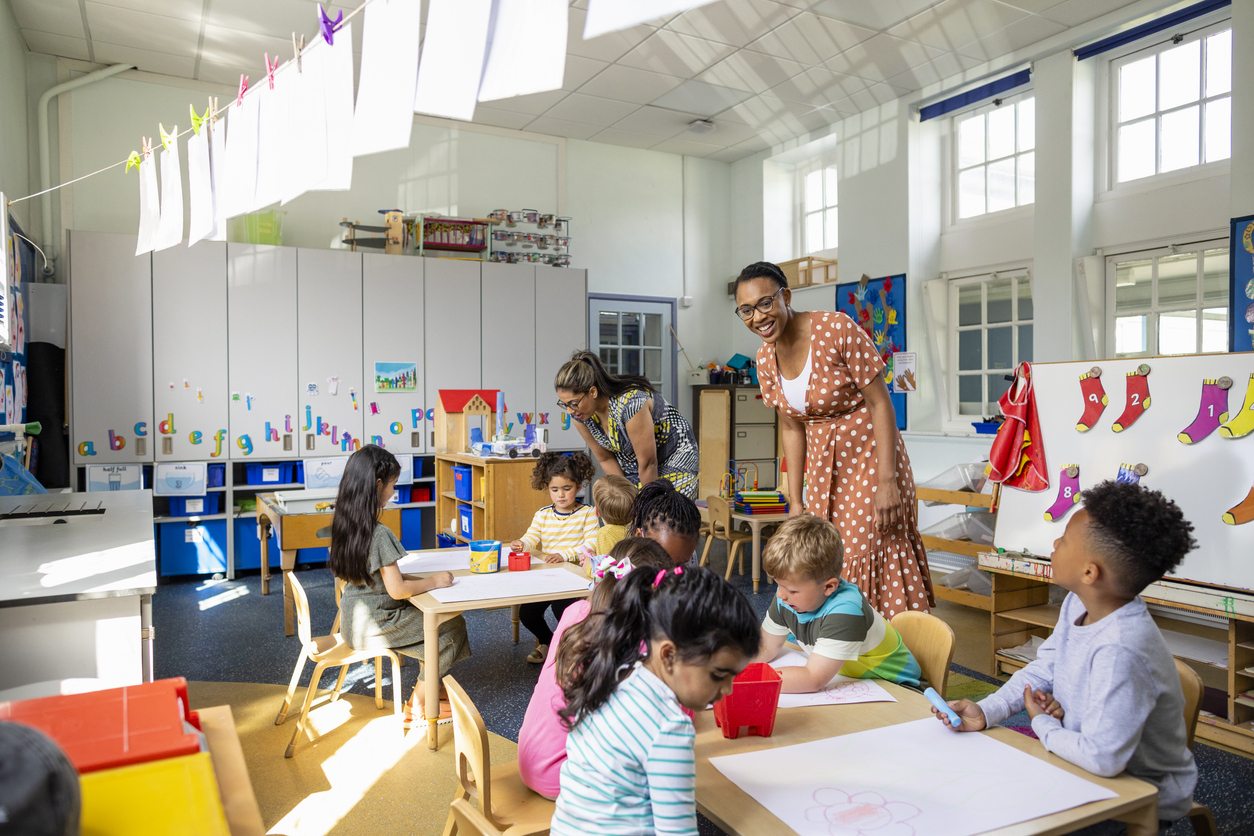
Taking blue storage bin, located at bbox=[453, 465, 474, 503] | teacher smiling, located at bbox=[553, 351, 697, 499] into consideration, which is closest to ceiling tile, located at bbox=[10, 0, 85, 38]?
blue storage bin, located at bbox=[453, 465, 474, 503]

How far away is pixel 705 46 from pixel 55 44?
14.0ft

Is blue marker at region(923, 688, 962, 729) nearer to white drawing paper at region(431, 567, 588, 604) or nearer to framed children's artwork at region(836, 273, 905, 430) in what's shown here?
white drawing paper at region(431, 567, 588, 604)

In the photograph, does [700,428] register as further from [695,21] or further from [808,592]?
[808,592]

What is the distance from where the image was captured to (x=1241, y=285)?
167 inches

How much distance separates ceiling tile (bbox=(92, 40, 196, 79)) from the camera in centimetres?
543

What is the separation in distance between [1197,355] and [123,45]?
629cm

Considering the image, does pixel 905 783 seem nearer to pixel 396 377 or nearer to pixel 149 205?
pixel 149 205

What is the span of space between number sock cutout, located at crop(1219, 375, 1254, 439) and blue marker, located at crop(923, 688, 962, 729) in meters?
1.97

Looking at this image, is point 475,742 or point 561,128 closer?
point 475,742

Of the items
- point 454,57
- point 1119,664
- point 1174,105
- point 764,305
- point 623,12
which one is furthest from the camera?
point 1174,105

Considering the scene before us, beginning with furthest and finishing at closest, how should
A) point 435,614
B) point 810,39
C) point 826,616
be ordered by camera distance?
point 810,39 → point 435,614 → point 826,616

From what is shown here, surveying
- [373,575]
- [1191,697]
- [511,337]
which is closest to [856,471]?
[1191,697]

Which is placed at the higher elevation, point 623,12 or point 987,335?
point 623,12

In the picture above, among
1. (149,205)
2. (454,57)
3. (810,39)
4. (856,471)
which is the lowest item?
(856,471)
